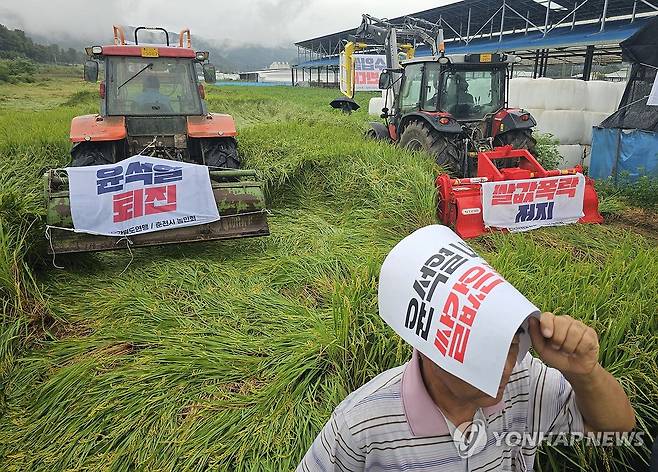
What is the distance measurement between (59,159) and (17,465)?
15.2ft

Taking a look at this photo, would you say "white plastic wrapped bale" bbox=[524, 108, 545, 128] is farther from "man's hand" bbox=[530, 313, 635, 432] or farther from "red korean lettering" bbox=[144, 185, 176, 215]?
"man's hand" bbox=[530, 313, 635, 432]

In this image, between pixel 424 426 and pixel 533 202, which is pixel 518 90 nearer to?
pixel 533 202

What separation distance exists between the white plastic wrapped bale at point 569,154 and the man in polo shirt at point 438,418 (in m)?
8.84

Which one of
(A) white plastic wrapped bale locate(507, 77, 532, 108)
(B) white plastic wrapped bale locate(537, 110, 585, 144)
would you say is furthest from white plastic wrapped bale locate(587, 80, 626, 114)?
(A) white plastic wrapped bale locate(507, 77, 532, 108)

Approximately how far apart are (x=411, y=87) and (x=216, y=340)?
17.1 ft

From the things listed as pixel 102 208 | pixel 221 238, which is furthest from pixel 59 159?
pixel 221 238

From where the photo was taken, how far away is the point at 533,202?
15.4 feet

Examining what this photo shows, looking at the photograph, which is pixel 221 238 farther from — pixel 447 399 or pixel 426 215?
pixel 447 399

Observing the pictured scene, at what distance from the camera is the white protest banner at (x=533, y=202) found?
4574mm

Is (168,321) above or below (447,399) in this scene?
below

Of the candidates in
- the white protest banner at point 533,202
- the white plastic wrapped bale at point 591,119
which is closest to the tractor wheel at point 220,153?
the white protest banner at point 533,202

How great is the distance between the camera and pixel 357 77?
1970 centimetres

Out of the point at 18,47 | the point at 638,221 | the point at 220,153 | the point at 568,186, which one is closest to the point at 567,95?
the point at 638,221

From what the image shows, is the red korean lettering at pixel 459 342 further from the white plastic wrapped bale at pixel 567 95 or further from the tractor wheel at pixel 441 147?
the white plastic wrapped bale at pixel 567 95
